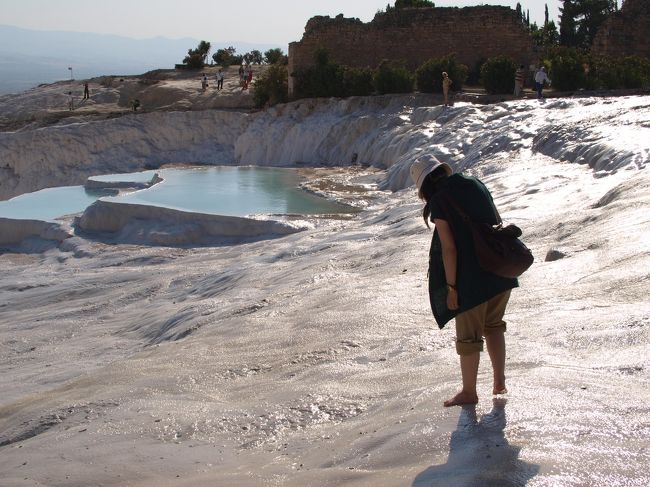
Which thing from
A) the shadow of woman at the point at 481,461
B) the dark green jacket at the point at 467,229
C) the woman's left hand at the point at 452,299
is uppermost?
the dark green jacket at the point at 467,229

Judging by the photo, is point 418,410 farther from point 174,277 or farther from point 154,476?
point 174,277

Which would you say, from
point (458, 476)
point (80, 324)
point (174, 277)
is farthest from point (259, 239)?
point (458, 476)

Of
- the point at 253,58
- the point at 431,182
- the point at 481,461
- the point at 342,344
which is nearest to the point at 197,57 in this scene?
the point at 253,58

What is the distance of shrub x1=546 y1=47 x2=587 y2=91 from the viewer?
68.8 ft

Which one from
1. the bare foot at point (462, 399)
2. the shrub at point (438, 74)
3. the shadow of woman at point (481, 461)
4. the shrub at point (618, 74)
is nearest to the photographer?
the shadow of woman at point (481, 461)

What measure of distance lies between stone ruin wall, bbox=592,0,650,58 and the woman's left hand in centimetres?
2321

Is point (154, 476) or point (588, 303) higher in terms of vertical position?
point (588, 303)

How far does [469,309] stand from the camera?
13.6 ft

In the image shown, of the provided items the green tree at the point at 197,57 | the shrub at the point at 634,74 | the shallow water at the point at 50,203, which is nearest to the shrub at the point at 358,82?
the shrub at the point at 634,74

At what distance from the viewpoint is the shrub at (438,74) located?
2339 centimetres

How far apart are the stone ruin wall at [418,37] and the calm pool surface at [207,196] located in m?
7.19

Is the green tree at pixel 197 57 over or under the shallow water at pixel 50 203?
over

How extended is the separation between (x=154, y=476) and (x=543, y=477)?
80.1 inches

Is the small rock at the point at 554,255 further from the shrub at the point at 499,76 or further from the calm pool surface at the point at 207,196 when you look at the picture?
the shrub at the point at 499,76
